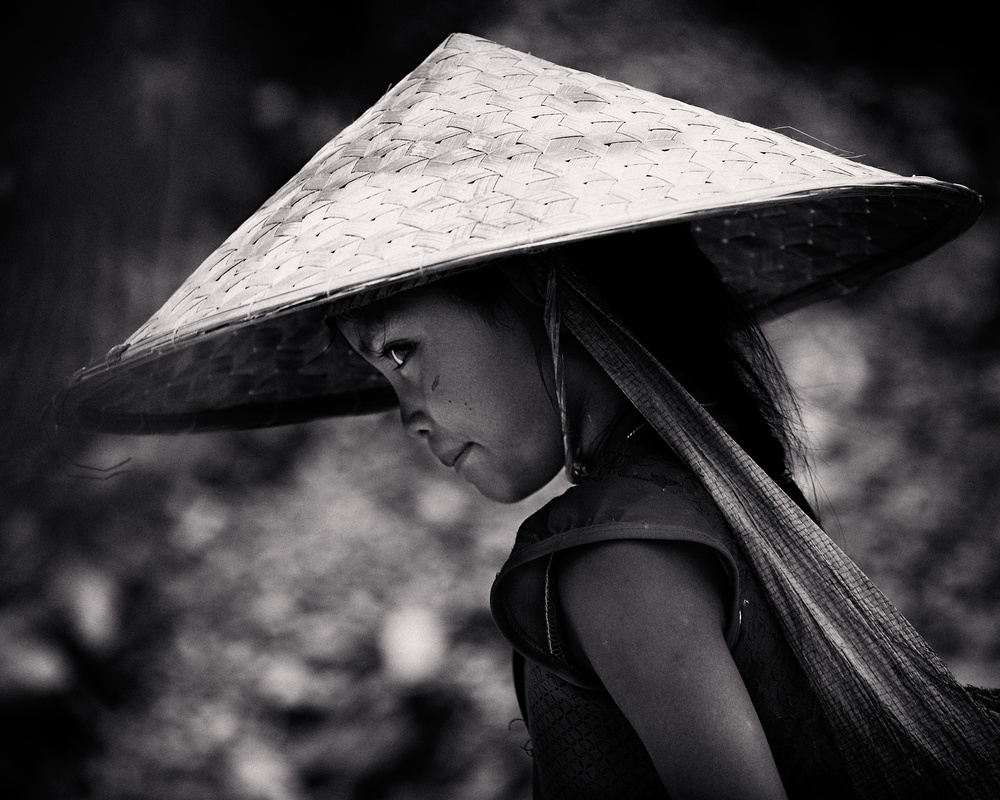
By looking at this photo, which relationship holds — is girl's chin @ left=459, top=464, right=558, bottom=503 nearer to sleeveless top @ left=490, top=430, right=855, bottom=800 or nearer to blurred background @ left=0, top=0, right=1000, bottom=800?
sleeveless top @ left=490, top=430, right=855, bottom=800

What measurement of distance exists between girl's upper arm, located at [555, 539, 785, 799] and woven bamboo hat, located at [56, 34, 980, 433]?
0.92 feet

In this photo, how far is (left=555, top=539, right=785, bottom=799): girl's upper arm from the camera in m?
0.71

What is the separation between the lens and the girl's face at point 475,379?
96 centimetres

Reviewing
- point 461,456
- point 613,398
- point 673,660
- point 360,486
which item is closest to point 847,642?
point 673,660

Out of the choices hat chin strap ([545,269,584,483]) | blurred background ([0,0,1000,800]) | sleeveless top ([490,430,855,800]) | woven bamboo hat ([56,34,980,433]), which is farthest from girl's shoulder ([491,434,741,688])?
blurred background ([0,0,1000,800])

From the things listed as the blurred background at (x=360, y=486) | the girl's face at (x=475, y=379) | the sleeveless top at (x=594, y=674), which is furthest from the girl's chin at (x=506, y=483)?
the blurred background at (x=360, y=486)

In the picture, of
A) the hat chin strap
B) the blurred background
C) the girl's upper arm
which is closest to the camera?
the girl's upper arm

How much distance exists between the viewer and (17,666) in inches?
59.1

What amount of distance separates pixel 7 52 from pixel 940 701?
1.23 meters

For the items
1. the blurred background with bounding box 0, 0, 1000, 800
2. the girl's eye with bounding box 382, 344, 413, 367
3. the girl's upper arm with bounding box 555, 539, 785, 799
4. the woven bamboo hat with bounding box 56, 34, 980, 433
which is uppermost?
the woven bamboo hat with bounding box 56, 34, 980, 433

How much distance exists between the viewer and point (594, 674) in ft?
2.62

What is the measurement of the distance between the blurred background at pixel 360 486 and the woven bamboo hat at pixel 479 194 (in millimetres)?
470

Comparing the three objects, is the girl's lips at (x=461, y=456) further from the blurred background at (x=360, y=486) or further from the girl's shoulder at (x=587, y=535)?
the blurred background at (x=360, y=486)

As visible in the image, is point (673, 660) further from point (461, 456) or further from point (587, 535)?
point (461, 456)
